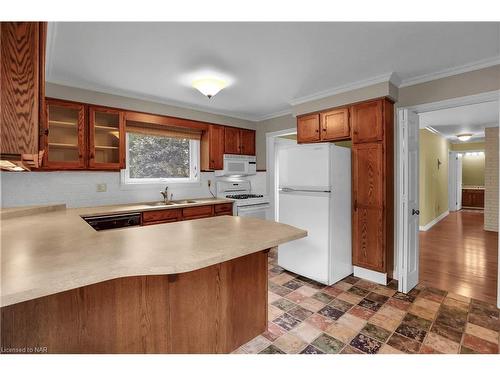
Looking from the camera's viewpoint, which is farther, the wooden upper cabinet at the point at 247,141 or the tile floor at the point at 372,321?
the wooden upper cabinet at the point at 247,141

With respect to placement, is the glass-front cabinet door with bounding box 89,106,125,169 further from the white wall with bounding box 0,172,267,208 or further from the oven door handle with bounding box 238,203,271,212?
the oven door handle with bounding box 238,203,271,212

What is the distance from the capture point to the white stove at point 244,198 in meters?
4.11

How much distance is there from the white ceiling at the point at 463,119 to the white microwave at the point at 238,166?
9.95 ft

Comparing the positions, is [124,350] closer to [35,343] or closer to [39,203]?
[35,343]

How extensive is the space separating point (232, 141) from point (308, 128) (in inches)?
56.1

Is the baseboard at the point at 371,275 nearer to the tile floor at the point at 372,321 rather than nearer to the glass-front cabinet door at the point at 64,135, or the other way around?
the tile floor at the point at 372,321

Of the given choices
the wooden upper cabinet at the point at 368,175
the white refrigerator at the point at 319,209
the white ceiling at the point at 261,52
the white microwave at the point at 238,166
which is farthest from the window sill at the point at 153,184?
the wooden upper cabinet at the point at 368,175

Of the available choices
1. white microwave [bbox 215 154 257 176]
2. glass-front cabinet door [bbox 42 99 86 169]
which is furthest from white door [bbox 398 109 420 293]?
glass-front cabinet door [bbox 42 99 86 169]

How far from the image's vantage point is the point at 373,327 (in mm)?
2066

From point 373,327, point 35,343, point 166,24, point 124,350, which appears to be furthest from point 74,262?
point 373,327

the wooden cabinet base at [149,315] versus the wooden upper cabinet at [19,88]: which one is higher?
the wooden upper cabinet at [19,88]

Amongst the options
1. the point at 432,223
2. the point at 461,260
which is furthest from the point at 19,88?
the point at 432,223

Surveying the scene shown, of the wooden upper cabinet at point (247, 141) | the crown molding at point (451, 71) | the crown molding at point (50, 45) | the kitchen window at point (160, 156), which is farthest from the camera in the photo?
the wooden upper cabinet at point (247, 141)

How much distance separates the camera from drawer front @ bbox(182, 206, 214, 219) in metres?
3.50
